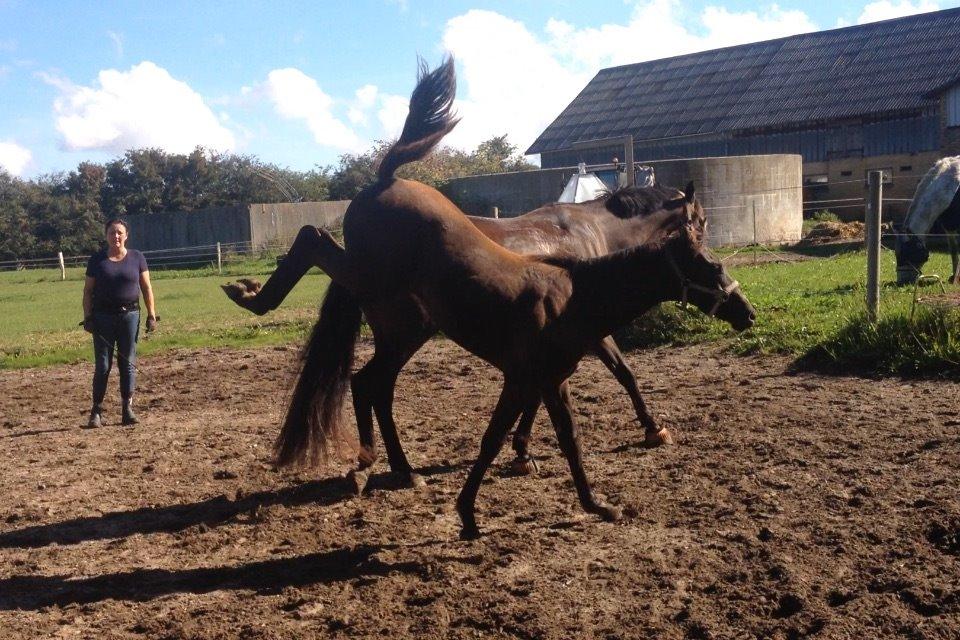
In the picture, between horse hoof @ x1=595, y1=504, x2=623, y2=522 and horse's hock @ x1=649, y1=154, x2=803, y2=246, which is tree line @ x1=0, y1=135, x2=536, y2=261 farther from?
horse hoof @ x1=595, y1=504, x2=623, y2=522

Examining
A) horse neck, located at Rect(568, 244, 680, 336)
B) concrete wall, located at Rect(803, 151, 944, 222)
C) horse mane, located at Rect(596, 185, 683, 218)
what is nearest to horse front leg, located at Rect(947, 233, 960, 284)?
horse mane, located at Rect(596, 185, 683, 218)

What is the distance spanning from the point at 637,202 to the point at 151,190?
51598 millimetres

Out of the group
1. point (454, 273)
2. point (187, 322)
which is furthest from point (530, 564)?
point (187, 322)

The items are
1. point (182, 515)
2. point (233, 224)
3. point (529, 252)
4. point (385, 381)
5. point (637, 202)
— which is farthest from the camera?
point (233, 224)

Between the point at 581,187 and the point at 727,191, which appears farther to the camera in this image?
the point at 727,191

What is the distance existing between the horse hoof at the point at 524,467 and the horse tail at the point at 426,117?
6.67 ft

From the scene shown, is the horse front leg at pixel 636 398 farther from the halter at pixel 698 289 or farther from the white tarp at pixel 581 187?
the white tarp at pixel 581 187

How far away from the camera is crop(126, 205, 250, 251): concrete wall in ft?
132

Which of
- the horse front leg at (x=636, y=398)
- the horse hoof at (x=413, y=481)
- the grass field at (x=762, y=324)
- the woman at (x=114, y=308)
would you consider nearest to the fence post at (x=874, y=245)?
the grass field at (x=762, y=324)

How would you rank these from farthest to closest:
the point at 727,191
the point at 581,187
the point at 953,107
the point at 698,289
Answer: the point at 953,107 → the point at 727,191 → the point at 581,187 → the point at 698,289

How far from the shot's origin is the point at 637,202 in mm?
7184

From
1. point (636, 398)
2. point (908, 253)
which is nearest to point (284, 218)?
point (908, 253)

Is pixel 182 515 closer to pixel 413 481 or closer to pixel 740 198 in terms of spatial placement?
pixel 413 481

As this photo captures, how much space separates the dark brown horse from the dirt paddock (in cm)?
27
